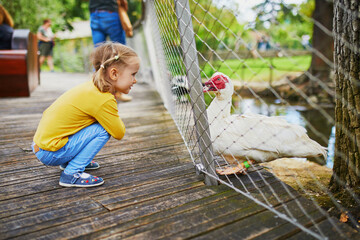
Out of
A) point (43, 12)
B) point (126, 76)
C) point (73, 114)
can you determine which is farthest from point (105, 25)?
point (43, 12)

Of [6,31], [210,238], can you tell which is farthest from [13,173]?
[6,31]

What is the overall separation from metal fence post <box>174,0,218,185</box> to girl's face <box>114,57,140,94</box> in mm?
303

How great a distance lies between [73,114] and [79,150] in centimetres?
22

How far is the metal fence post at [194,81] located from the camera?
179 centimetres

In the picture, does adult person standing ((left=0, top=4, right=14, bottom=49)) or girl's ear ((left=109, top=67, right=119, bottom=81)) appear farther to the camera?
adult person standing ((left=0, top=4, right=14, bottom=49))

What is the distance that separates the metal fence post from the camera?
1795mm

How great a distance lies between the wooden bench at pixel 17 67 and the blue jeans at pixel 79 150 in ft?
9.62

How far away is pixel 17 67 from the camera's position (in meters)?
4.37

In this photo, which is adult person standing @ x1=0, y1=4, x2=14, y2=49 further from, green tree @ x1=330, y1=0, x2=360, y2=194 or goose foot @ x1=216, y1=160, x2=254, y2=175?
green tree @ x1=330, y1=0, x2=360, y2=194

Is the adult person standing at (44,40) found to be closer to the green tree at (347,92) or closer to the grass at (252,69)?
the grass at (252,69)

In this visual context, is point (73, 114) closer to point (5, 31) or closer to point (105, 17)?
point (105, 17)

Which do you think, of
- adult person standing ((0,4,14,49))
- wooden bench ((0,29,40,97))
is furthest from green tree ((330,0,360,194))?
adult person standing ((0,4,14,49))

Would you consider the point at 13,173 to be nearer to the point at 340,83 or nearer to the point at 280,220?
the point at 280,220

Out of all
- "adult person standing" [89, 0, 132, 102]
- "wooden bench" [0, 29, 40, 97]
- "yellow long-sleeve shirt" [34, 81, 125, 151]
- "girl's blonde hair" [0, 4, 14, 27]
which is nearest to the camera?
"yellow long-sleeve shirt" [34, 81, 125, 151]
